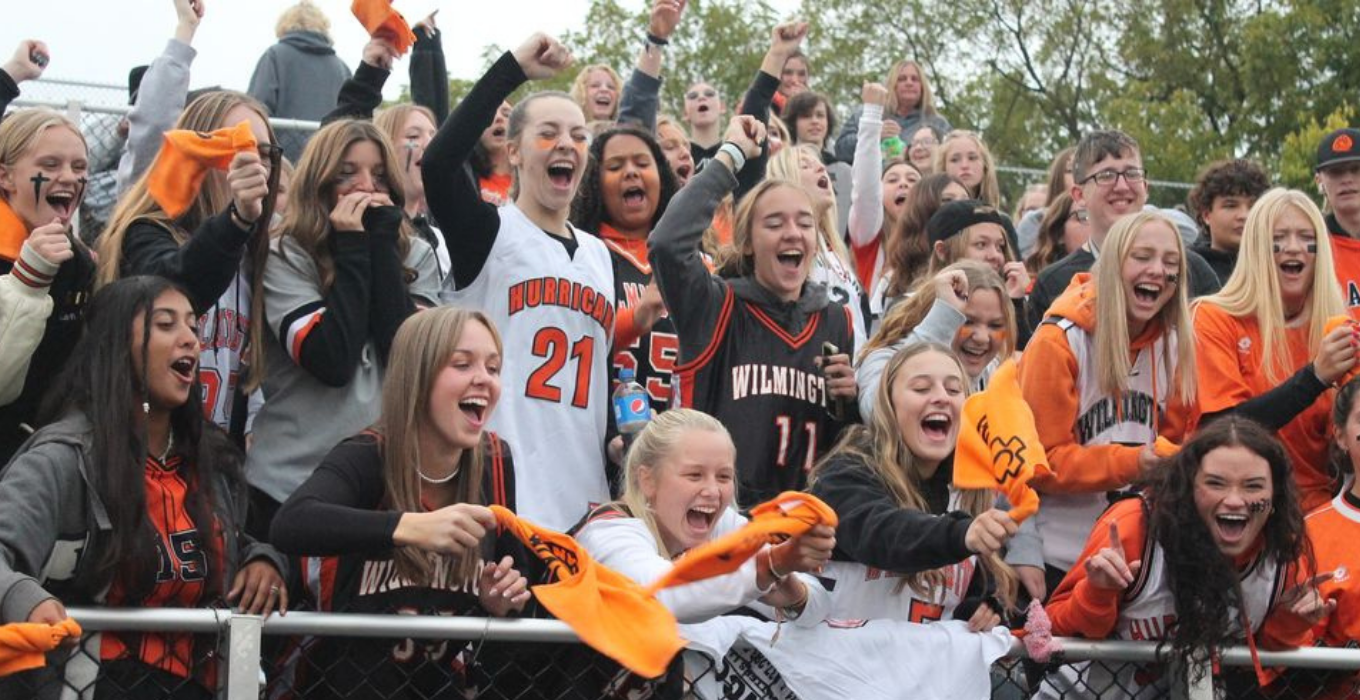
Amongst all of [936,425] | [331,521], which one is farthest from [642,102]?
[331,521]

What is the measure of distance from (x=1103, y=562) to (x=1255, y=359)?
170cm

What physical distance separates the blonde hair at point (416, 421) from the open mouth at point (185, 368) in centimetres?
52

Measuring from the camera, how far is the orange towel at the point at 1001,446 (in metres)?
5.20

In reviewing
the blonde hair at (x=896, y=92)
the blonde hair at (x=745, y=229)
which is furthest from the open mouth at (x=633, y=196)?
the blonde hair at (x=896, y=92)

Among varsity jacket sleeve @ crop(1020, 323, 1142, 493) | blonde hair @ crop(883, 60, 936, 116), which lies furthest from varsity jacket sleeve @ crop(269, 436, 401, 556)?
blonde hair @ crop(883, 60, 936, 116)

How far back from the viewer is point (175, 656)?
493 centimetres

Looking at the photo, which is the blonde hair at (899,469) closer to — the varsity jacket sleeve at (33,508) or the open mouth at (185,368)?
the open mouth at (185,368)

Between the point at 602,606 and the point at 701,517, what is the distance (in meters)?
0.78

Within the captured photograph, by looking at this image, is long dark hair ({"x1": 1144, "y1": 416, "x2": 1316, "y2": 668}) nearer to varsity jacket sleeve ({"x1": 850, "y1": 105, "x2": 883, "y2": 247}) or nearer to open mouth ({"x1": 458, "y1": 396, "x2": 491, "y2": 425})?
open mouth ({"x1": 458, "y1": 396, "x2": 491, "y2": 425})

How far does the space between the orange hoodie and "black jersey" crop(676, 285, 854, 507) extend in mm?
697

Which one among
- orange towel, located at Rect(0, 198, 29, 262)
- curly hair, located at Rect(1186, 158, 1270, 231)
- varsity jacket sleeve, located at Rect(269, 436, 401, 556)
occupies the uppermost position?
curly hair, located at Rect(1186, 158, 1270, 231)

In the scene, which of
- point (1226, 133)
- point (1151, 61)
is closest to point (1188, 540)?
point (1226, 133)

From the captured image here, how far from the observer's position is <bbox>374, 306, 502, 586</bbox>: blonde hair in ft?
17.0

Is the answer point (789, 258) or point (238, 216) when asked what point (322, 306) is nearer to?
point (238, 216)
